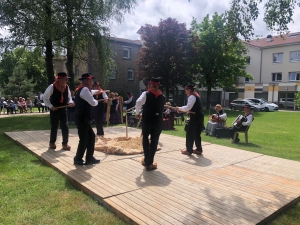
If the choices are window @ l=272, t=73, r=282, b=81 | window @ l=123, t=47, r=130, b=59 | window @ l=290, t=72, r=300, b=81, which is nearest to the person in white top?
window @ l=123, t=47, r=130, b=59

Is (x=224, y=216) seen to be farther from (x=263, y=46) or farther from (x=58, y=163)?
(x=263, y=46)

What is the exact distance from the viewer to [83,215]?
12.0ft

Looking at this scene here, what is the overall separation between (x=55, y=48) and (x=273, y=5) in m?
15.9

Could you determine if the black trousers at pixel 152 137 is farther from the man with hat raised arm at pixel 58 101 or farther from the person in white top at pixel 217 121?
the person in white top at pixel 217 121

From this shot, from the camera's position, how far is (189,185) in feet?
15.3

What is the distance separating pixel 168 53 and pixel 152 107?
2255 centimetres

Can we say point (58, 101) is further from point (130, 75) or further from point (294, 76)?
point (294, 76)

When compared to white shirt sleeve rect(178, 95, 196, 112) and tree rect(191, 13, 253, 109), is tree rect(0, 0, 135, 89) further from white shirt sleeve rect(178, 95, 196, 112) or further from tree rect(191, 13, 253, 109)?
tree rect(191, 13, 253, 109)

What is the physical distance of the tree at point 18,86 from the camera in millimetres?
31781

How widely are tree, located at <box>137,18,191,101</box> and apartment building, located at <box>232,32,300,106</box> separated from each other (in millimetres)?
17563

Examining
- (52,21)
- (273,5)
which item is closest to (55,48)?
(52,21)

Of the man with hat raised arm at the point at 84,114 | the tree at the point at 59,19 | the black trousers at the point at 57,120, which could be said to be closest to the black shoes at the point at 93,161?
the man with hat raised arm at the point at 84,114

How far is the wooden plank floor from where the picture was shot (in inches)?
142

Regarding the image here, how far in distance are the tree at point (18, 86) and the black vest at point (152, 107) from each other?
98.6 ft
